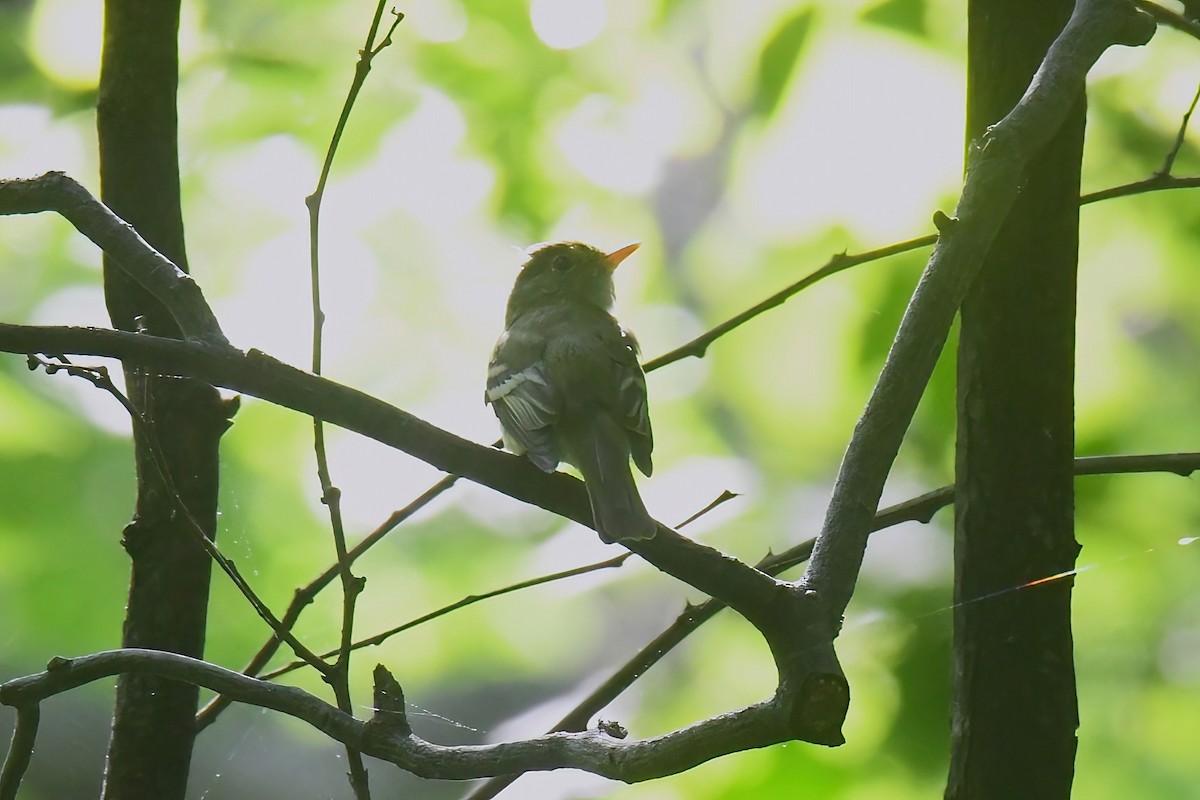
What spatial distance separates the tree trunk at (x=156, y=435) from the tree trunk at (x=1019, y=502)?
1.14 metres

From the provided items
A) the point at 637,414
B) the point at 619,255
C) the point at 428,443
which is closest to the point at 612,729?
the point at 428,443

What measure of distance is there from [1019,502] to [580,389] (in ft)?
2.91

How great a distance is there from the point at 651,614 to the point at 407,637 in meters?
0.66

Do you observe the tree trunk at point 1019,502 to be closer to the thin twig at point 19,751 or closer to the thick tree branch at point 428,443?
the thick tree branch at point 428,443

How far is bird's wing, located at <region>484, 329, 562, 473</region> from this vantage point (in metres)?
1.94

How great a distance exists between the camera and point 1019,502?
1599 mm

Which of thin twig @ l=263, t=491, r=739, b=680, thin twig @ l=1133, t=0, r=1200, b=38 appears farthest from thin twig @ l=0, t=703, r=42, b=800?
thin twig @ l=1133, t=0, r=1200, b=38

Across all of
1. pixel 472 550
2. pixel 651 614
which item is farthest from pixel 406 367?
pixel 651 614

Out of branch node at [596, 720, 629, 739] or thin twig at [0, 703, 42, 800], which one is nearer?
branch node at [596, 720, 629, 739]

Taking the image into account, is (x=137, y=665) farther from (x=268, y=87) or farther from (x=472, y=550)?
(x=268, y=87)

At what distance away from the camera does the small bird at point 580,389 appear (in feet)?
5.87

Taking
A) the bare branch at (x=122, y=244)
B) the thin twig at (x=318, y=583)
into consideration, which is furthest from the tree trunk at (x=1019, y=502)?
the bare branch at (x=122, y=244)

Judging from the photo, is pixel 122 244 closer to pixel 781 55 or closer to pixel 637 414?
pixel 637 414

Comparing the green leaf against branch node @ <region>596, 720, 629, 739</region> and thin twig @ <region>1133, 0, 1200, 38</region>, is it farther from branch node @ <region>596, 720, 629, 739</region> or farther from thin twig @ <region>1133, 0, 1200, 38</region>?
branch node @ <region>596, 720, 629, 739</region>
